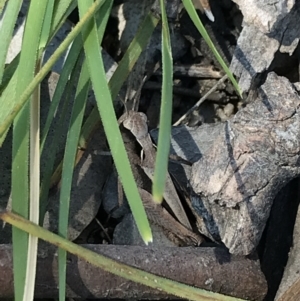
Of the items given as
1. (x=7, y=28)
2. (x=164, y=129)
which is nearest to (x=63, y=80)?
(x=7, y=28)

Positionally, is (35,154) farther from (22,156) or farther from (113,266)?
(113,266)

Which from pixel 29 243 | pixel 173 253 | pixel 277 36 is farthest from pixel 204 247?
pixel 277 36

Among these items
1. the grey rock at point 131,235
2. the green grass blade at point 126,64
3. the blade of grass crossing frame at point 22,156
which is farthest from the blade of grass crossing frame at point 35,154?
the grey rock at point 131,235

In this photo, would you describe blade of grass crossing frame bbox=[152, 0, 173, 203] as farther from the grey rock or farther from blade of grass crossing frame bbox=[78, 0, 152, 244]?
the grey rock

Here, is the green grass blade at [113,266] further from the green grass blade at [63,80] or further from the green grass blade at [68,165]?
the green grass blade at [63,80]

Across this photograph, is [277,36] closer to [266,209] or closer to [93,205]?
[266,209]
